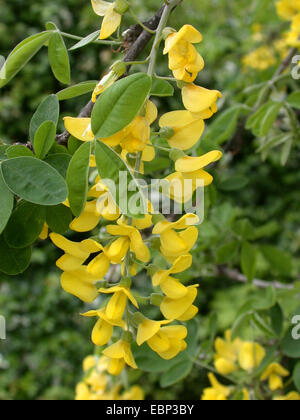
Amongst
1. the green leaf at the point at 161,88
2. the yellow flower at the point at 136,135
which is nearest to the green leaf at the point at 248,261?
the green leaf at the point at 161,88

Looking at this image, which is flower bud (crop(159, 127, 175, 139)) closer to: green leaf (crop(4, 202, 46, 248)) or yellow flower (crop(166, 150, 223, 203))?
yellow flower (crop(166, 150, 223, 203))

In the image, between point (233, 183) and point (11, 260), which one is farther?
point (233, 183)

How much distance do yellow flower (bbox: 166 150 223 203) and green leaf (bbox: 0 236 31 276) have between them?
7.8 inches

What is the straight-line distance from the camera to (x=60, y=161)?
0.58 metres

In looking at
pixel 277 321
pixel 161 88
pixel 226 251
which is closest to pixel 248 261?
pixel 226 251

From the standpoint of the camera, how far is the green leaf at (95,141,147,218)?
0.46 metres

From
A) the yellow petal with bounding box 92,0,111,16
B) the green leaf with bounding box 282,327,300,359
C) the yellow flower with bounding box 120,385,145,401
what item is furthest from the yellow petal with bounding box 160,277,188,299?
the yellow flower with bounding box 120,385,145,401

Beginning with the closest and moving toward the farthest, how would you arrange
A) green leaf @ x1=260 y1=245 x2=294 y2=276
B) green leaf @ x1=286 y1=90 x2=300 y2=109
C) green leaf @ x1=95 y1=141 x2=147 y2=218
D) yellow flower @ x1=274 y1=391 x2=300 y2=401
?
green leaf @ x1=95 y1=141 x2=147 y2=218, yellow flower @ x1=274 y1=391 x2=300 y2=401, green leaf @ x1=286 y1=90 x2=300 y2=109, green leaf @ x1=260 y1=245 x2=294 y2=276

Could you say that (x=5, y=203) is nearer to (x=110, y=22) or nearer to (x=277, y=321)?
(x=110, y=22)

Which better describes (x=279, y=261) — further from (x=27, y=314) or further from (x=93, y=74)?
(x=93, y=74)

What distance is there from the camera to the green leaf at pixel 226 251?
1.09 m

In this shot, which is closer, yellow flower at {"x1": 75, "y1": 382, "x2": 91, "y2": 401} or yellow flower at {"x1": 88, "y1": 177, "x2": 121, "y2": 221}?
yellow flower at {"x1": 88, "y1": 177, "x2": 121, "y2": 221}

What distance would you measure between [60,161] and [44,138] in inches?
1.3
